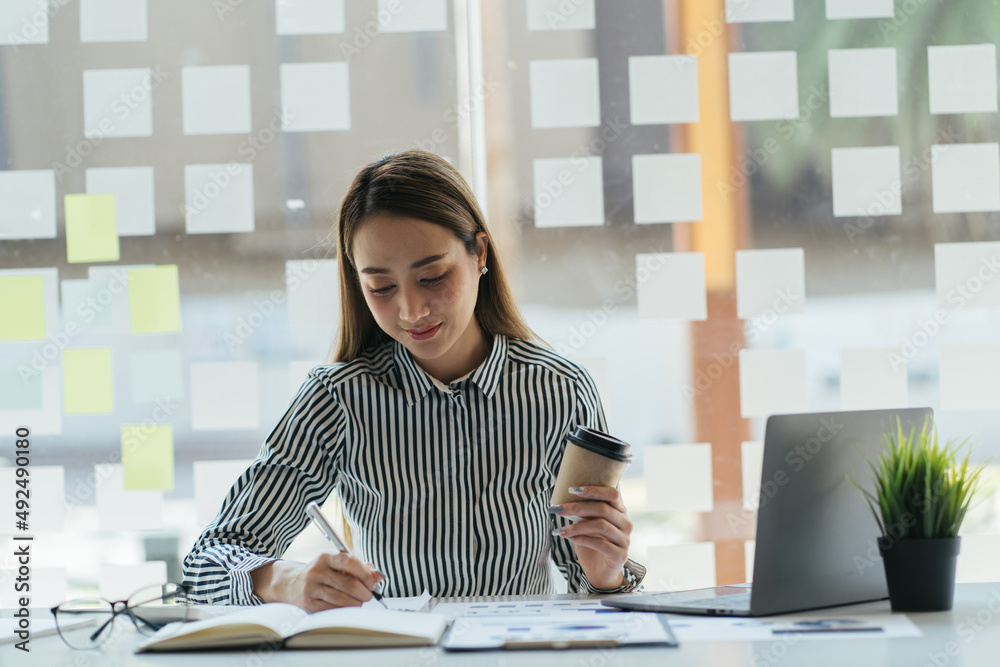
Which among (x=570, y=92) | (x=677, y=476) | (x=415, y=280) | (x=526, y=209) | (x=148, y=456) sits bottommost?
(x=677, y=476)

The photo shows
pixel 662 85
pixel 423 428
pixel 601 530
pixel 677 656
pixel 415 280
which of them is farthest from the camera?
pixel 662 85

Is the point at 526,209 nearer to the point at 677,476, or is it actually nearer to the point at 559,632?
the point at 677,476

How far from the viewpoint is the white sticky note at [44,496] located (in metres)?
2.47

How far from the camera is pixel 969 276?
2.49m

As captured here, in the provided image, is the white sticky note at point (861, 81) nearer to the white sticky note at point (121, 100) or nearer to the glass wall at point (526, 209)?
the glass wall at point (526, 209)

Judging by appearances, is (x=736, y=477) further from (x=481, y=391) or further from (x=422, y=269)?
(x=422, y=269)

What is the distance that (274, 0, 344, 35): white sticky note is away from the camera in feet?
8.09

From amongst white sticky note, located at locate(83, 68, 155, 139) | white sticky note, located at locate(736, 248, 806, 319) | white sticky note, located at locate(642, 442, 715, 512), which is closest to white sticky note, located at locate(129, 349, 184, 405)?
white sticky note, located at locate(83, 68, 155, 139)

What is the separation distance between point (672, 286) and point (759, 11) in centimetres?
79

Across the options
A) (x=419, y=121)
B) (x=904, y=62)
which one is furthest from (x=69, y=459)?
(x=904, y=62)

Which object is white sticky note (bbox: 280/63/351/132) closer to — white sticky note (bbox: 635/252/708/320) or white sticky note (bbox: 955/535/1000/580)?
white sticky note (bbox: 635/252/708/320)

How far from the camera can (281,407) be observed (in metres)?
2.49

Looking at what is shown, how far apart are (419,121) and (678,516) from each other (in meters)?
1.31

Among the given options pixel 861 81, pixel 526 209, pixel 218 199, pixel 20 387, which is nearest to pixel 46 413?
pixel 20 387
